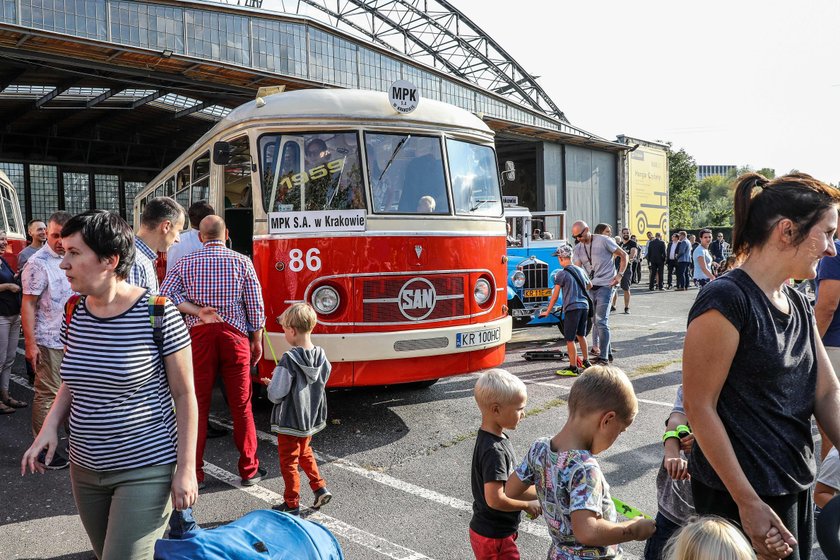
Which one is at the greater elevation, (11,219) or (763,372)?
(11,219)

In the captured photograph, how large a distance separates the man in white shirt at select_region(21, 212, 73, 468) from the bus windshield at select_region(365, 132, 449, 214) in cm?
262

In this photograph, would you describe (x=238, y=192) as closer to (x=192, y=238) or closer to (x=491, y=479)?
(x=192, y=238)

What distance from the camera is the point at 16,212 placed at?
1158 centimetres

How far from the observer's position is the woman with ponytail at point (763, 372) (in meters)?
1.96

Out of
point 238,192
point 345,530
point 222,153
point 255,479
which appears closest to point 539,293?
point 238,192

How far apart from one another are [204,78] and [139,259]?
37.7 feet

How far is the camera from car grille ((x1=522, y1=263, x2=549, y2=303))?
11.4 metres

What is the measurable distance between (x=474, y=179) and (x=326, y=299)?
1994 millimetres

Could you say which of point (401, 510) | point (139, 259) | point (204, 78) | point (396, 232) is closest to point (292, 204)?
point (396, 232)

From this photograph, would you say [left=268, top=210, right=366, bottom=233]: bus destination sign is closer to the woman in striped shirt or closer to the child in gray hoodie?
the child in gray hoodie

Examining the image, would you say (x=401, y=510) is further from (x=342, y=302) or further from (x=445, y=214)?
(x=445, y=214)

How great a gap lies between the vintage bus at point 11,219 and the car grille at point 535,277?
8139 millimetres

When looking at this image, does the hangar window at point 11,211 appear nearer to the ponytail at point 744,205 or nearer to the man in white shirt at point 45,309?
the man in white shirt at point 45,309

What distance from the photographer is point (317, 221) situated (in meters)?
5.64
